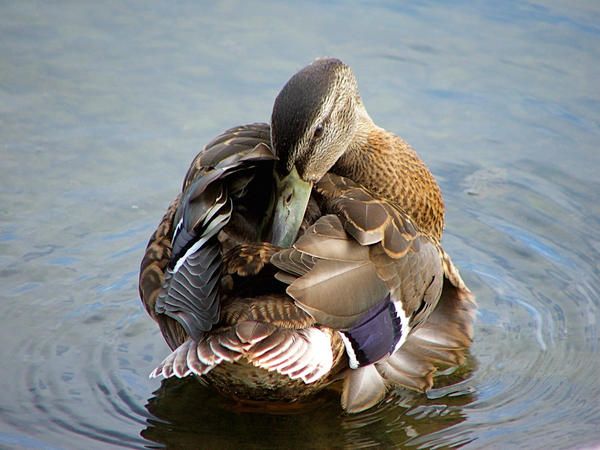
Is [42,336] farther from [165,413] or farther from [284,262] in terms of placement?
[284,262]

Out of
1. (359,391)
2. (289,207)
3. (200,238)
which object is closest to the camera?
(200,238)

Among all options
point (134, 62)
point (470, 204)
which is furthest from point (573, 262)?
point (134, 62)

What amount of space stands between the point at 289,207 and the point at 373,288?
59 centimetres

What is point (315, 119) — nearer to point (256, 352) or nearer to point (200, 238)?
point (200, 238)

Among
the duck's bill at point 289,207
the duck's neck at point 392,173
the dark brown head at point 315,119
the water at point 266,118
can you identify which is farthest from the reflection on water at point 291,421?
the dark brown head at point 315,119

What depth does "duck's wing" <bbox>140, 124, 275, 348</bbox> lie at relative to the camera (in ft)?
13.8

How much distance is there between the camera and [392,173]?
538 centimetres

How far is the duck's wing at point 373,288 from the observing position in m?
4.10

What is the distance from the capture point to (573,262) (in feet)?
19.8

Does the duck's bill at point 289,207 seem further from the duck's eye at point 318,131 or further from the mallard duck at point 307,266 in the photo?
the duck's eye at point 318,131

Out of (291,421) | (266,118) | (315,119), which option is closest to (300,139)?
(315,119)

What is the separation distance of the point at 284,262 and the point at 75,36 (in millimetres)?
4598

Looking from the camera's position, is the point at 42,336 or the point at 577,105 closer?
the point at 42,336

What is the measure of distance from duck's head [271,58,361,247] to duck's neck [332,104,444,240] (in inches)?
12.7
